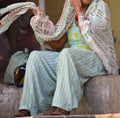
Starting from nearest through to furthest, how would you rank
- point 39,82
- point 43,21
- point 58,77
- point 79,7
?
point 58,77 < point 39,82 < point 79,7 < point 43,21

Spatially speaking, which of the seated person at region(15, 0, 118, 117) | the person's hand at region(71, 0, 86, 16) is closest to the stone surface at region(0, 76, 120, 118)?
the seated person at region(15, 0, 118, 117)

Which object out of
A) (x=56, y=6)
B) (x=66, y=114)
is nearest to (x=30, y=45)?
(x=56, y=6)

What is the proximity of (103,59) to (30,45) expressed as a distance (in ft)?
4.31

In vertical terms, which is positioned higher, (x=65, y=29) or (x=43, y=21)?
(x=43, y=21)

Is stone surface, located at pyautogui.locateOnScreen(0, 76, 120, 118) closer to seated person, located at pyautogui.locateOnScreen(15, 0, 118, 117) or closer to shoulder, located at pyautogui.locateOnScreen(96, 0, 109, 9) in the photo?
seated person, located at pyautogui.locateOnScreen(15, 0, 118, 117)

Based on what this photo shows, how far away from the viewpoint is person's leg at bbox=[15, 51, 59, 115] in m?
4.05

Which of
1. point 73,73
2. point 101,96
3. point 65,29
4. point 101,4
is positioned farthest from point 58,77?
point 101,4

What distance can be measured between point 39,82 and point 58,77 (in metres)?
0.23

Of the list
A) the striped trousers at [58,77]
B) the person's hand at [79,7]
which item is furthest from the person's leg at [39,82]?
the person's hand at [79,7]

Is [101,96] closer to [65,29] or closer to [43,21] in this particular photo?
[65,29]

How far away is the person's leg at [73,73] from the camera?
12.8 ft

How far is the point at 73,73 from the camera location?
13.1 feet

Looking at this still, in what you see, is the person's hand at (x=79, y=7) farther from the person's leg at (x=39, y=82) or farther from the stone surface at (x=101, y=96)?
the stone surface at (x=101, y=96)

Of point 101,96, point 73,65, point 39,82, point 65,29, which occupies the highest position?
point 65,29
